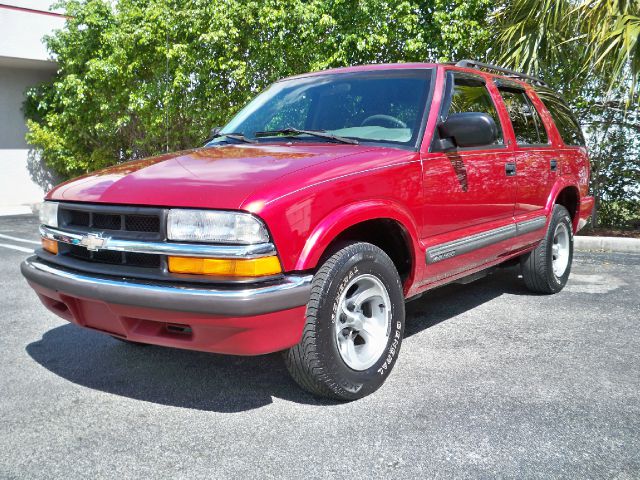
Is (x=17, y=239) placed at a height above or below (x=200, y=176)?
below

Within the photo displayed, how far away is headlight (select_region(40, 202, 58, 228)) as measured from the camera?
131 inches

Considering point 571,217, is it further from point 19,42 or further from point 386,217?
point 19,42

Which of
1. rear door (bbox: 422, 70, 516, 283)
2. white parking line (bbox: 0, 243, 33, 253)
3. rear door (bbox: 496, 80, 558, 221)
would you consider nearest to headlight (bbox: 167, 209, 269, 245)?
rear door (bbox: 422, 70, 516, 283)

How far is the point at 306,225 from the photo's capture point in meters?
2.84

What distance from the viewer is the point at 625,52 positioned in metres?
7.72

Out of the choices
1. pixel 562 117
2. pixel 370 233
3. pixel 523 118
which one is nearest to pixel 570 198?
pixel 562 117

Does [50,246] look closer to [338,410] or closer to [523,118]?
[338,410]

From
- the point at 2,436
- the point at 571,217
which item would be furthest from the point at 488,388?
the point at 571,217

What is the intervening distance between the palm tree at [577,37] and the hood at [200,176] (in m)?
5.86

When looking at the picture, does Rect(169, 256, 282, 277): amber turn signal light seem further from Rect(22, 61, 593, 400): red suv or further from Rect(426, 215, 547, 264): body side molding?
Rect(426, 215, 547, 264): body side molding

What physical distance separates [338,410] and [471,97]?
102 inches

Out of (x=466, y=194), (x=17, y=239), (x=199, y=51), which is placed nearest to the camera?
(x=466, y=194)

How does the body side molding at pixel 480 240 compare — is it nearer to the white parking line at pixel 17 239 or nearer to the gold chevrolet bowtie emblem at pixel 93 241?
the gold chevrolet bowtie emblem at pixel 93 241

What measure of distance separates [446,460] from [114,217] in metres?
1.88
